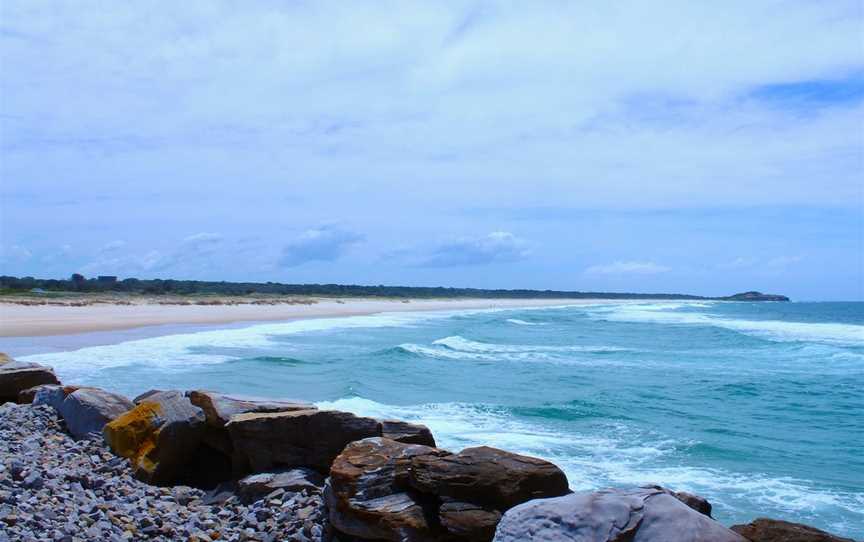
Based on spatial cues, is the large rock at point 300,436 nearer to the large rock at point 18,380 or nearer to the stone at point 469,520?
the stone at point 469,520

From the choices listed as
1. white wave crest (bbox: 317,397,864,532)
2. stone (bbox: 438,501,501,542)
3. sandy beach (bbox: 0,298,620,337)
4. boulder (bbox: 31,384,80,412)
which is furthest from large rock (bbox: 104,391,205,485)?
sandy beach (bbox: 0,298,620,337)

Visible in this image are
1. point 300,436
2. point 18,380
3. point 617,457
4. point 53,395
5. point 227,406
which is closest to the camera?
point 300,436

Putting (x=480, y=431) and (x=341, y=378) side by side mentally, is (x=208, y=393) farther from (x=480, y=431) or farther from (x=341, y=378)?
(x=341, y=378)

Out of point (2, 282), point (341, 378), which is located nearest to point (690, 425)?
point (341, 378)

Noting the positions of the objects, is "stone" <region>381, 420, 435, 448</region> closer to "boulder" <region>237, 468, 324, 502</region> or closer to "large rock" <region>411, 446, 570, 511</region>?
"boulder" <region>237, 468, 324, 502</region>

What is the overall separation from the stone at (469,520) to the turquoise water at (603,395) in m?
4.40

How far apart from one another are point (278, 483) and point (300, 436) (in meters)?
0.50

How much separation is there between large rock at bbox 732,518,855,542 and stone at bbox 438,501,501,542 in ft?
5.60

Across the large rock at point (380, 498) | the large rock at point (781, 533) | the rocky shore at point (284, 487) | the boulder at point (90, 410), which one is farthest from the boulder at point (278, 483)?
the large rock at point (781, 533)

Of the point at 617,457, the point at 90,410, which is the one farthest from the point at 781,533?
the point at 90,410

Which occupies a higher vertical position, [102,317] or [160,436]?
[102,317]

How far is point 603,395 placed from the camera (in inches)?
706

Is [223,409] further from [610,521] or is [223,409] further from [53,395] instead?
[610,521]

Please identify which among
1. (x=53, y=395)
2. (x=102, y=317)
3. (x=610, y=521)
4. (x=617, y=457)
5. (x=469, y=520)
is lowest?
(x=617, y=457)
